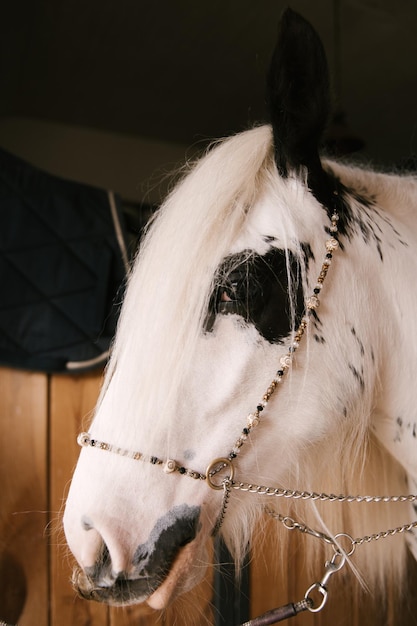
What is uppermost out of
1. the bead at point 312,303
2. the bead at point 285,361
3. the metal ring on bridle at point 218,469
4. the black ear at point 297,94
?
the black ear at point 297,94

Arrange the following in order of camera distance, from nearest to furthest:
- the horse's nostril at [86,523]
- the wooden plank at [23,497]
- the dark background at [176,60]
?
the horse's nostril at [86,523], the wooden plank at [23,497], the dark background at [176,60]

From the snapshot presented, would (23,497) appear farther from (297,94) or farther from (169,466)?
(297,94)

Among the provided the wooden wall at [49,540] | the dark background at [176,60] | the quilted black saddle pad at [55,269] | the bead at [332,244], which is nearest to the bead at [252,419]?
the bead at [332,244]

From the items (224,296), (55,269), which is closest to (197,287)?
(224,296)

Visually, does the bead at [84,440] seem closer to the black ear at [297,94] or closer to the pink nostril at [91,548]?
the pink nostril at [91,548]

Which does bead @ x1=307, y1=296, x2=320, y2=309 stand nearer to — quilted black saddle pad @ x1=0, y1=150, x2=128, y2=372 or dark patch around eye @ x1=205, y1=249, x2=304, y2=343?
dark patch around eye @ x1=205, y1=249, x2=304, y2=343

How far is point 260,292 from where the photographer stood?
19.2 inches

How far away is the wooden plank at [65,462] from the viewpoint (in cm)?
81

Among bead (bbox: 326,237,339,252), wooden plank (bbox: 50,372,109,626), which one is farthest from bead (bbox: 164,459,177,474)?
wooden plank (bbox: 50,372,109,626)

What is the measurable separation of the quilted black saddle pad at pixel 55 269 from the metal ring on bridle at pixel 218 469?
0.45 m

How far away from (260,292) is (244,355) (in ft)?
0.23

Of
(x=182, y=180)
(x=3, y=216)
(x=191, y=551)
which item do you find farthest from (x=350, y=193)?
(x=3, y=216)

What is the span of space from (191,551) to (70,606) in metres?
0.50

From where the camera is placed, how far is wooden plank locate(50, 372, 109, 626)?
814mm
